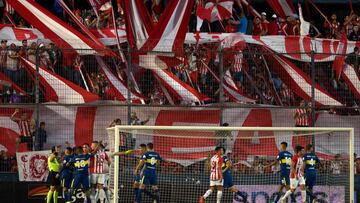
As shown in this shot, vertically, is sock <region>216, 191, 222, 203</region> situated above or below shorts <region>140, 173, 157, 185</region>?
below

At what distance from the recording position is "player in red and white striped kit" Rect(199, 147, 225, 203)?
31359 millimetres

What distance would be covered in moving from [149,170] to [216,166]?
1.79 m

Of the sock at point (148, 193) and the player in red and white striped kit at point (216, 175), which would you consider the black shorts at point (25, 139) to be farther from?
the player in red and white striped kit at point (216, 175)

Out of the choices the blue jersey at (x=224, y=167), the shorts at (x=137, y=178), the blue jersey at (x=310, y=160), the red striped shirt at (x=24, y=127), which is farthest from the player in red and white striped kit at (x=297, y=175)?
the red striped shirt at (x=24, y=127)

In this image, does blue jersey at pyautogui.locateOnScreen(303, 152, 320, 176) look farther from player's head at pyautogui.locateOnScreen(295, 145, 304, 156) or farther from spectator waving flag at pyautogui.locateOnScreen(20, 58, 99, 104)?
spectator waving flag at pyautogui.locateOnScreen(20, 58, 99, 104)

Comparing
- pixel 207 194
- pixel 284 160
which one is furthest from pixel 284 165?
pixel 207 194

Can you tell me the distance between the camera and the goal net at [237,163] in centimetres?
3169

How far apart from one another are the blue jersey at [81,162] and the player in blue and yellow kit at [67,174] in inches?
5.3

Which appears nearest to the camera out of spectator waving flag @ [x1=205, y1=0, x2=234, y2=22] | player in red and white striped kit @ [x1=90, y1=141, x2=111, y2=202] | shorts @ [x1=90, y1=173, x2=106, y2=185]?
player in red and white striped kit @ [x1=90, y1=141, x2=111, y2=202]

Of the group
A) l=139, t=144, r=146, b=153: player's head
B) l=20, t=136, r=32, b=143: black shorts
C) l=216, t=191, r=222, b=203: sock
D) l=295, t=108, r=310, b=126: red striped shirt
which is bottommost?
l=216, t=191, r=222, b=203: sock

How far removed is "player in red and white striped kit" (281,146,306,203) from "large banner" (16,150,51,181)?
20.8 ft

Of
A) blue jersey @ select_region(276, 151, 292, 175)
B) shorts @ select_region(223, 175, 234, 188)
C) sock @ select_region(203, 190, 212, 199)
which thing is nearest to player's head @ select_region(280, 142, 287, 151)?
blue jersey @ select_region(276, 151, 292, 175)

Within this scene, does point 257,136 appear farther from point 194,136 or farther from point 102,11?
point 102,11

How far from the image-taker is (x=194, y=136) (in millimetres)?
31969
